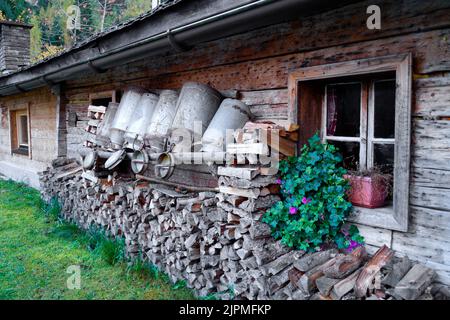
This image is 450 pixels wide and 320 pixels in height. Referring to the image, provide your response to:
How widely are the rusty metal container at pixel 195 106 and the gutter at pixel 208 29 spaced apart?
459 mm

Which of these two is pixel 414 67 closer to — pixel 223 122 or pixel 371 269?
pixel 371 269

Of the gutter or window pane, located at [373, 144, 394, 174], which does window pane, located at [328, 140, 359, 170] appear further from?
the gutter

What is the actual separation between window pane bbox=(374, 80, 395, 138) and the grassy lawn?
7.80 ft

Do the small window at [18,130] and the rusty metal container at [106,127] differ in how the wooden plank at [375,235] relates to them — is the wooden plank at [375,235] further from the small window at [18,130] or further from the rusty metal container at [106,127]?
the small window at [18,130]

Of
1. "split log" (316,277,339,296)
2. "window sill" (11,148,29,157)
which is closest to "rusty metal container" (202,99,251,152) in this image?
"split log" (316,277,339,296)

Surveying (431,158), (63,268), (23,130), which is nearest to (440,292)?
(431,158)

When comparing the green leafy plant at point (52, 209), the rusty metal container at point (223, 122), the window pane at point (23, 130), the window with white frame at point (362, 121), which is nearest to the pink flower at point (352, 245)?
the window with white frame at point (362, 121)

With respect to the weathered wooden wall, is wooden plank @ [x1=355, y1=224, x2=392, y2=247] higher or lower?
lower

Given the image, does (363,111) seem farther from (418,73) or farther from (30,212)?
(30,212)

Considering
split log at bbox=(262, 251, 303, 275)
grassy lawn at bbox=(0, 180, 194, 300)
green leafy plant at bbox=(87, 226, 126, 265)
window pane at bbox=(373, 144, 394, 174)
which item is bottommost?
grassy lawn at bbox=(0, 180, 194, 300)

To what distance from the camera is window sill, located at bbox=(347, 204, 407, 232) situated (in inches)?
107

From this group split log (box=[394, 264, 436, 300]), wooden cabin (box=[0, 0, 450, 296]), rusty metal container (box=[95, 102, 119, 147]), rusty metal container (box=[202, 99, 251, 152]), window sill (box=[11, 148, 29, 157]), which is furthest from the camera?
window sill (box=[11, 148, 29, 157])

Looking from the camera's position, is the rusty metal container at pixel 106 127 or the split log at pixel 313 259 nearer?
the split log at pixel 313 259

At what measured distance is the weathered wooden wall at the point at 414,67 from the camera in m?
2.50
